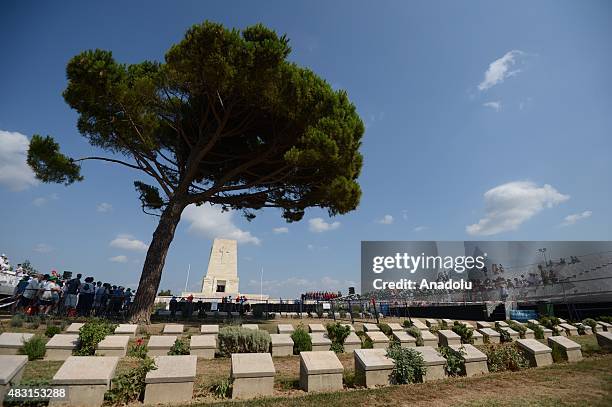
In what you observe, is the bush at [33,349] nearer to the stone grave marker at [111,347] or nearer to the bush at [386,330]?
the stone grave marker at [111,347]

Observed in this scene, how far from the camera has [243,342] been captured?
7848 millimetres

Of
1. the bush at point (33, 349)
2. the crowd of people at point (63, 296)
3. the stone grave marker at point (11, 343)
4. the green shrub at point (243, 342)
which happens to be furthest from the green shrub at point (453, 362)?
the crowd of people at point (63, 296)

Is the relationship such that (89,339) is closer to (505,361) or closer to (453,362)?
(453,362)

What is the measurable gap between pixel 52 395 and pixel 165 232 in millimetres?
10004

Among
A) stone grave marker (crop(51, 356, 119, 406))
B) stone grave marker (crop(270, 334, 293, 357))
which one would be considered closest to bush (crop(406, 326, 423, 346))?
stone grave marker (crop(270, 334, 293, 357))

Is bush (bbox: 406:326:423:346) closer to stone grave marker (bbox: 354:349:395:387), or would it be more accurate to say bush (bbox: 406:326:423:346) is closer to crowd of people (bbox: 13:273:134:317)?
stone grave marker (bbox: 354:349:395:387)

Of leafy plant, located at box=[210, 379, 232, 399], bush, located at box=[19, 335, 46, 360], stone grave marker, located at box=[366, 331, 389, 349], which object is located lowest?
leafy plant, located at box=[210, 379, 232, 399]

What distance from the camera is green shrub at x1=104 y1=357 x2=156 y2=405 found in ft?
14.2

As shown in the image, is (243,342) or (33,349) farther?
(243,342)

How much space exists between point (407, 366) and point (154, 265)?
422 inches

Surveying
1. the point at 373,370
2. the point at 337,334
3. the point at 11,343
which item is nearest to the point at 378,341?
the point at 337,334

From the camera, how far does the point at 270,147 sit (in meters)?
15.5

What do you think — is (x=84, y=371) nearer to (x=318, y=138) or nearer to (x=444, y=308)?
(x=318, y=138)

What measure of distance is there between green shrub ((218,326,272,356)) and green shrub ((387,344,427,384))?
312cm
